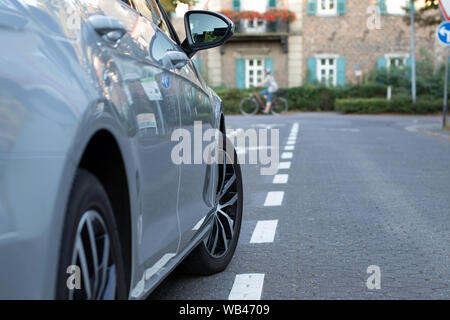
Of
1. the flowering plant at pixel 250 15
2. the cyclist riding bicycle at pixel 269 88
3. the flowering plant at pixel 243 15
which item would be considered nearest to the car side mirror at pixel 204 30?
the cyclist riding bicycle at pixel 269 88

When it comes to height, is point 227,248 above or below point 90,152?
below

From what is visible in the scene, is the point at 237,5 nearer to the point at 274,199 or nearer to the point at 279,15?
the point at 279,15

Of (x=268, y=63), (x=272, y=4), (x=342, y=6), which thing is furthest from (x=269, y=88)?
(x=342, y=6)

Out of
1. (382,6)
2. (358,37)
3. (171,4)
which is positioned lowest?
(358,37)

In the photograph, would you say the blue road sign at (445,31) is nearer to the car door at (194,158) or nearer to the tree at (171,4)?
the tree at (171,4)

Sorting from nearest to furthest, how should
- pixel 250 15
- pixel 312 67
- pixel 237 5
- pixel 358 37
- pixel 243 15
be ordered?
pixel 243 15 → pixel 250 15 → pixel 237 5 → pixel 358 37 → pixel 312 67

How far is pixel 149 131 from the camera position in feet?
8.34

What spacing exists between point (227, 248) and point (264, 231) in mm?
1285

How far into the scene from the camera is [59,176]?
1732 millimetres

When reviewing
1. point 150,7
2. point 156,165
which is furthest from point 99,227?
point 150,7

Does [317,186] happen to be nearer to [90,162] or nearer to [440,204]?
[440,204]

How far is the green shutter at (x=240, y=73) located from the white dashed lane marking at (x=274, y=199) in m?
31.1

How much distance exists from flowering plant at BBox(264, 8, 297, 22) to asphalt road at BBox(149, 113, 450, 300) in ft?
90.2

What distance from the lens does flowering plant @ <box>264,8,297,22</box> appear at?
3734 centimetres
